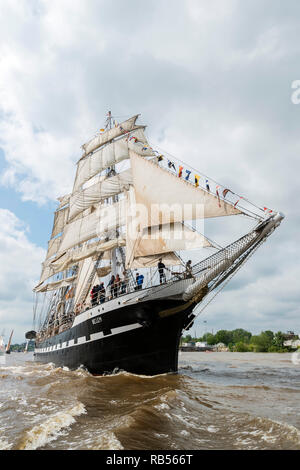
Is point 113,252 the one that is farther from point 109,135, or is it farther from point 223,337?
point 223,337

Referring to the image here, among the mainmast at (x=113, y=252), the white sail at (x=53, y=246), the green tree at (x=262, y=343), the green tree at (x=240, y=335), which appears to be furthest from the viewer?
the green tree at (x=240, y=335)

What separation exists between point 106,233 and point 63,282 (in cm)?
1289

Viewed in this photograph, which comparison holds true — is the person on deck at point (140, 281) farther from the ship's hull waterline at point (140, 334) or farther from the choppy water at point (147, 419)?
the choppy water at point (147, 419)

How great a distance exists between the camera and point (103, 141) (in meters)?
34.7

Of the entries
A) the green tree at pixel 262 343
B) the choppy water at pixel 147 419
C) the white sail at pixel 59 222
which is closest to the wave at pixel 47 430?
the choppy water at pixel 147 419

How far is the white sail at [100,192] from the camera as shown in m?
27.8

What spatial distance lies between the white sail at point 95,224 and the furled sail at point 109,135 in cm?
971

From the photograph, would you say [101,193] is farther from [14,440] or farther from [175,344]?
[14,440]

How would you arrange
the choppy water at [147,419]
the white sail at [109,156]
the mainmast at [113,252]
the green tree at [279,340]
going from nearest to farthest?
the choppy water at [147,419] → the mainmast at [113,252] → the white sail at [109,156] → the green tree at [279,340]

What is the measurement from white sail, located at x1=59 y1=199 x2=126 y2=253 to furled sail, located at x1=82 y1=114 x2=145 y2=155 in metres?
9.71

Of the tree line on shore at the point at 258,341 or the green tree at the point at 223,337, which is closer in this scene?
the tree line on shore at the point at 258,341

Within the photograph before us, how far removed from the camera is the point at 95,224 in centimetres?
2784

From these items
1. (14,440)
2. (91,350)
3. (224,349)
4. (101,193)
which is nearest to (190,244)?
(91,350)

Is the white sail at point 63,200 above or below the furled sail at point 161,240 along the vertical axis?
above
